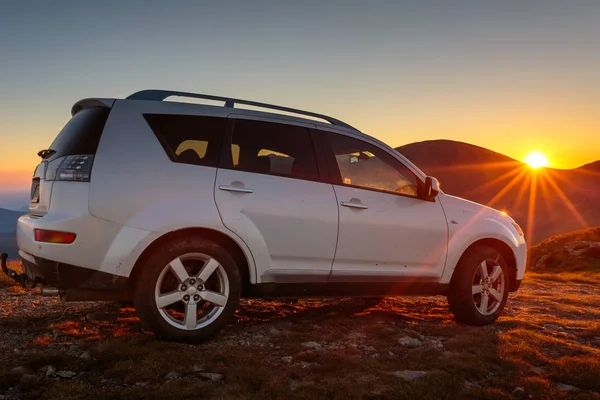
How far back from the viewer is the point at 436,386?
345cm

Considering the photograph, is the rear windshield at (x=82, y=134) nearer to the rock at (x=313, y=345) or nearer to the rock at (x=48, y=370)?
the rock at (x=48, y=370)

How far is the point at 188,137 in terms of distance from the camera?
448 cm

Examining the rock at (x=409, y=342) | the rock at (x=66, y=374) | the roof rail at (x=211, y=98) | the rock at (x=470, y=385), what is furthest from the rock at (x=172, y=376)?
the roof rail at (x=211, y=98)

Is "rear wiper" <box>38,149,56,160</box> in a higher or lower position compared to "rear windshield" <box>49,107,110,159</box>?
lower

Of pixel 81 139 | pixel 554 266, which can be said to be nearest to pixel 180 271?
pixel 81 139

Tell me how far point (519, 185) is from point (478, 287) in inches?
5140

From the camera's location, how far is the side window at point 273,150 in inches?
183

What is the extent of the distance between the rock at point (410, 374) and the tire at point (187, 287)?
58.0 inches

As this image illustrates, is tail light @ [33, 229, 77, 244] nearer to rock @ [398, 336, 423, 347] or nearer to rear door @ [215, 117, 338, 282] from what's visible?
rear door @ [215, 117, 338, 282]

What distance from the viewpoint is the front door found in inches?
196

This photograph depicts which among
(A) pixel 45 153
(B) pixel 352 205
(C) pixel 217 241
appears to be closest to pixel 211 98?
(C) pixel 217 241

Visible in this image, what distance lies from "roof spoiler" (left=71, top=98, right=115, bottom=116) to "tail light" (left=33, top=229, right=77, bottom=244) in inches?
44.0

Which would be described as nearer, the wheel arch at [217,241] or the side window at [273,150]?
the wheel arch at [217,241]

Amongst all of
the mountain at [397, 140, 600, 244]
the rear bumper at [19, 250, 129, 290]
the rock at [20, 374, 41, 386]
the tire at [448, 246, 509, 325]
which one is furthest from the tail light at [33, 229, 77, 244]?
the mountain at [397, 140, 600, 244]
